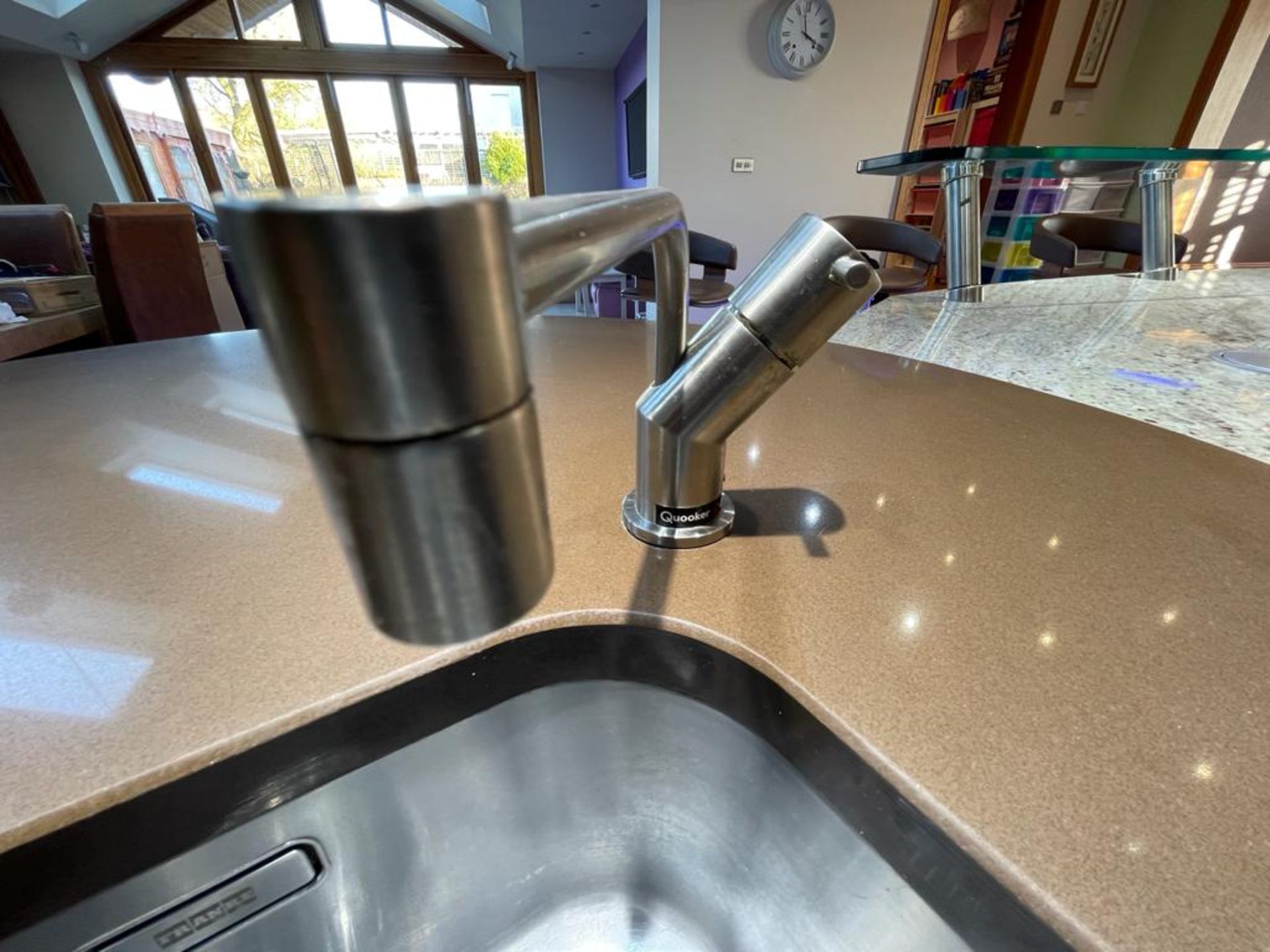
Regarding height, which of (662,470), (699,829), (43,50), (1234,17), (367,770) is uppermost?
(43,50)

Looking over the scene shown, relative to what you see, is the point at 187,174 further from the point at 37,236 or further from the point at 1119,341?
the point at 1119,341

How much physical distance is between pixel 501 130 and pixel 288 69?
2144 mm

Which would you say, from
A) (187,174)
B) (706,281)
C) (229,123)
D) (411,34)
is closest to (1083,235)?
(706,281)

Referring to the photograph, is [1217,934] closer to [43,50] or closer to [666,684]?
[666,684]

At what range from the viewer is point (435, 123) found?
6086mm

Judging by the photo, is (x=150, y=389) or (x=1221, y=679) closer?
(x=1221, y=679)

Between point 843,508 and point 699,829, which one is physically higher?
point 843,508

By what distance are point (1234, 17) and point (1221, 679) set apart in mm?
4230

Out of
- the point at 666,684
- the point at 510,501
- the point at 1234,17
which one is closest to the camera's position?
the point at 510,501

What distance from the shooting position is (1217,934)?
0.19 meters

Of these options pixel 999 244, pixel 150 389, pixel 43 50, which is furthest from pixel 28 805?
pixel 43 50

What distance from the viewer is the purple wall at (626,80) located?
435 centimetres

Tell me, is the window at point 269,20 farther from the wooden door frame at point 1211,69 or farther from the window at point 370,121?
the wooden door frame at point 1211,69

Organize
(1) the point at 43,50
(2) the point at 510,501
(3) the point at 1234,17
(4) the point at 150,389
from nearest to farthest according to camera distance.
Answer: (2) the point at 510,501, (4) the point at 150,389, (3) the point at 1234,17, (1) the point at 43,50
